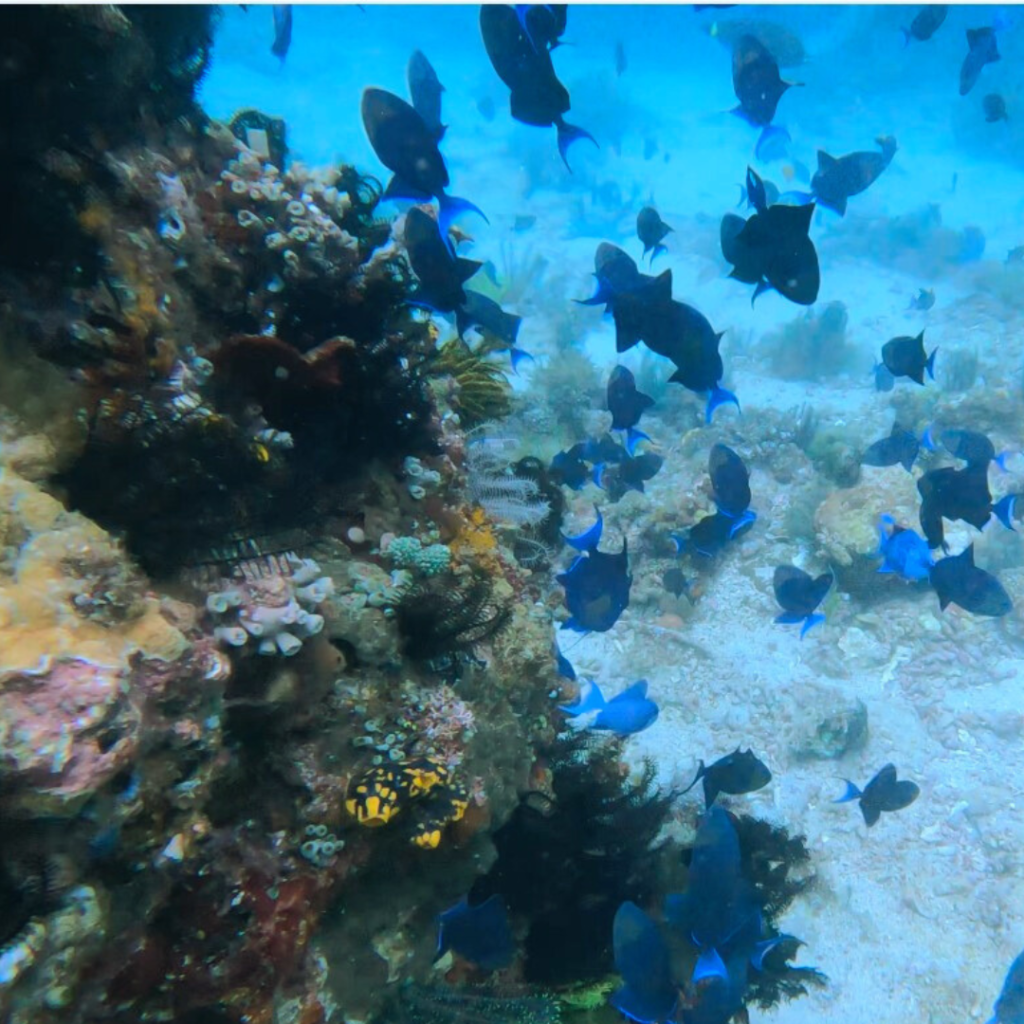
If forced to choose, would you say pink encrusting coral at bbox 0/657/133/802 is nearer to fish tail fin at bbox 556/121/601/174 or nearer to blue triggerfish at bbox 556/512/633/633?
blue triggerfish at bbox 556/512/633/633

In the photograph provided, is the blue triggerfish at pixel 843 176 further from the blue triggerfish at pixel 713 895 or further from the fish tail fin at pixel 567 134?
the blue triggerfish at pixel 713 895

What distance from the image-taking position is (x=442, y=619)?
262 cm

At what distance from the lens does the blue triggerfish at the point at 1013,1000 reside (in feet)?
13.2

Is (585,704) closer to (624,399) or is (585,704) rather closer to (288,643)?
(288,643)

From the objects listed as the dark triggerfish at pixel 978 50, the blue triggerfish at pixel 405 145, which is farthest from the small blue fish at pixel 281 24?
the dark triggerfish at pixel 978 50

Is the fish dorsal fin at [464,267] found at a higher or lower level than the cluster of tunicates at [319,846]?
higher

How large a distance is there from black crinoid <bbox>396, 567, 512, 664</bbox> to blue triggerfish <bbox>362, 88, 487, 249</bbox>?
173cm

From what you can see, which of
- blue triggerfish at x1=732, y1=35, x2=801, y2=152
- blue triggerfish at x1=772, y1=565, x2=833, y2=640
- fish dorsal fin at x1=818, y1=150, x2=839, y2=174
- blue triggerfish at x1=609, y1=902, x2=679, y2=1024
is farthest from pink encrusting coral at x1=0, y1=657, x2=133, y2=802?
fish dorsal fin at x1=818, y1=150, x2=839, y2=174

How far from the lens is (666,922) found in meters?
3.40

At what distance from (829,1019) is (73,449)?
20.0ft

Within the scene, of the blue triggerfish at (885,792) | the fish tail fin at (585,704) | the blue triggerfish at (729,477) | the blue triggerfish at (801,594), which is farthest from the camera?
the blue triggerfish at (801,594)

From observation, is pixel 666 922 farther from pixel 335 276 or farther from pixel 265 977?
pixel 335 276

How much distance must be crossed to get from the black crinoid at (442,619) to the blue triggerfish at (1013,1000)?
14.1ft

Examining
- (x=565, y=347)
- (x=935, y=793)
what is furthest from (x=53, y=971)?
(x=565, y=347)
